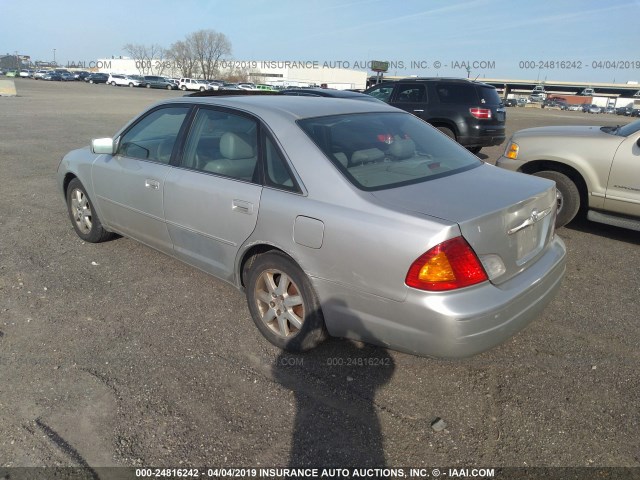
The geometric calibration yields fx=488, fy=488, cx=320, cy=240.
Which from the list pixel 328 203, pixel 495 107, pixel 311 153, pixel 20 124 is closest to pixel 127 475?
pixel 328 203

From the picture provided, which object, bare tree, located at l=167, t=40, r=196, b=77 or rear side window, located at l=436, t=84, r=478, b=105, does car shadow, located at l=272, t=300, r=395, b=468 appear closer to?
rear side window, located at l=436, t=84, r=478, b=105

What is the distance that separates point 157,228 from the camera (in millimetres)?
3949

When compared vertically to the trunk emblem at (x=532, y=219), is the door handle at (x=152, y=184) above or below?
below

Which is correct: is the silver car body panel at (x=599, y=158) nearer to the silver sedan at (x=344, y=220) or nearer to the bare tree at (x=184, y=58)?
the silver sedan at (x=344, y=220)

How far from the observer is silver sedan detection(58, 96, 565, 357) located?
2.46 meters

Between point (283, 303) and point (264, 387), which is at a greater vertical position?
point (283, 303)

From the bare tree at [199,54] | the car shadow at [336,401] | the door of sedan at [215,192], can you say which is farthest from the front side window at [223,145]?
the bare tree at [199,54]

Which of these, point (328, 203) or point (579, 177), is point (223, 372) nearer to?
point (328, 203)

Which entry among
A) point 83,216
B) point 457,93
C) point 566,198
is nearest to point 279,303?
point 83,216

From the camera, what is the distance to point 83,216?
16.5 feet

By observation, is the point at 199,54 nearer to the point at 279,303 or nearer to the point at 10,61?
the point at 10,61

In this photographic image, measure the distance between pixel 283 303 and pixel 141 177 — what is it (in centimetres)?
176

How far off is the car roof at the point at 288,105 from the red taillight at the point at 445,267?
4.53ft

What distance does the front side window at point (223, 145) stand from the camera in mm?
3303
